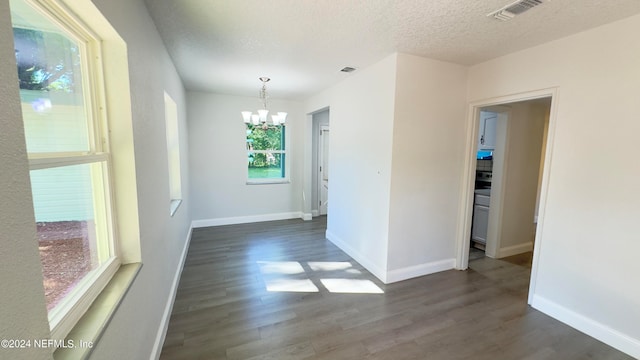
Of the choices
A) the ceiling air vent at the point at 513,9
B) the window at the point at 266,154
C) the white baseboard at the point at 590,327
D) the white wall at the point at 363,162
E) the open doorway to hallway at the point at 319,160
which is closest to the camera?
the ceiling air vent at the point at 513,9

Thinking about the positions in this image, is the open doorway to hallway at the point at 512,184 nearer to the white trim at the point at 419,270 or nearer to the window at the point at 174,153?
the white trim at the point at 419,270

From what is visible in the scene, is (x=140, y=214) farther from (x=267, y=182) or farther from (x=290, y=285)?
(x=267, y=182)

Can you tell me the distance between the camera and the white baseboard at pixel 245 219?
16.6 feet

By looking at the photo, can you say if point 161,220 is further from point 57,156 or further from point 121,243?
point 57,156

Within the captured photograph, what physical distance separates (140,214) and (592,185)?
346 centimetres

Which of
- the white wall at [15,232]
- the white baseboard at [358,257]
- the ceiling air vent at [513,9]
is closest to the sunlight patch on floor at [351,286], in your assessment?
the white baseboard at [358,257]

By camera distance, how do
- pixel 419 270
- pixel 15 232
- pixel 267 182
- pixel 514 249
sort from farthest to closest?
pixel 267 182, pixel 514 249, pixel 419 270, pixel 15 232

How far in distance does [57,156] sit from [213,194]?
4252mm

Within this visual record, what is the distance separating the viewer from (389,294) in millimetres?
2791

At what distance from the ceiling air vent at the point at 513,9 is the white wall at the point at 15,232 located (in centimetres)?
257

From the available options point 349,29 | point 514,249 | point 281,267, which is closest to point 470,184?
point 514,249

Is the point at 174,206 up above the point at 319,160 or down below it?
below

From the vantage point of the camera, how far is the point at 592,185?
2.19 m

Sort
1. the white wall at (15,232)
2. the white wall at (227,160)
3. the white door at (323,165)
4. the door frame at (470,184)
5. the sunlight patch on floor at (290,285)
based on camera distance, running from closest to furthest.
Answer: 1. the white wall at (15,232)
2. the door frame at (470,184)
3. the sunlight patch on floor at (290,285)
4. the white wall at (227,160)
5. the white door at (323,165)
